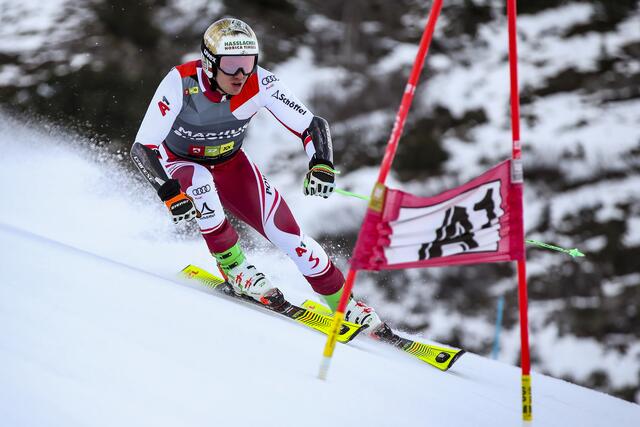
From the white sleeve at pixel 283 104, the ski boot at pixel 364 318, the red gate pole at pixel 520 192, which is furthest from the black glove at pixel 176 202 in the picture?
the red gate pole at pixel 520 192

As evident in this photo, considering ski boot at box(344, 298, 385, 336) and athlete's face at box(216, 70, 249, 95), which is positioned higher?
athlete's face at box(216, 70, 249, 95)

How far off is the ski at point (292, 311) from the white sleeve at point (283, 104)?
93 cm

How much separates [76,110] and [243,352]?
15.0 m

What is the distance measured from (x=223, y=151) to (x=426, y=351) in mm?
1487

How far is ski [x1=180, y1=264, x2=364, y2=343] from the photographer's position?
354 centimetres

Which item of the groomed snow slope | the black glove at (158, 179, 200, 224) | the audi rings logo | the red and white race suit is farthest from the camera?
the audi rings logo

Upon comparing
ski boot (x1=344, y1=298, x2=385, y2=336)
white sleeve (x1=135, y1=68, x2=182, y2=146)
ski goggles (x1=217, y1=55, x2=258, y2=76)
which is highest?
ski goggles (x1=217, y1=55, x2=258, y2=76)

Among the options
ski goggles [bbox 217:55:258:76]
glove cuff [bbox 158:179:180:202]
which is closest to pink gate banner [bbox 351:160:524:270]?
glove cuff [bbox 158:179:180:202]

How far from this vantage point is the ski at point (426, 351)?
359 cm

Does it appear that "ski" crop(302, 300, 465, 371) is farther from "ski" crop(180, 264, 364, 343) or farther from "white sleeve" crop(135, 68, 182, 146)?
"white sleeve" crop(135, 68, 182, 146)

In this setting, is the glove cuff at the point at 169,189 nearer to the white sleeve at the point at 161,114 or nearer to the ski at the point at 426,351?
the white sleeve at the point at 161,114

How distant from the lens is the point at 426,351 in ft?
12.3

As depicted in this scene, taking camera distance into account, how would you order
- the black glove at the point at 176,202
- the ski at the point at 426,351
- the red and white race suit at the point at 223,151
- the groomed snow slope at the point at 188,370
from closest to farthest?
the groomed snow slope at the point at 188,370 → the black glove at the point at 176,202 → the ski at the point at 426,351 → the red and white race suit at the point at 223,151

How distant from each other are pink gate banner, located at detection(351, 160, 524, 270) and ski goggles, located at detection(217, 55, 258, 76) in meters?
1.46
